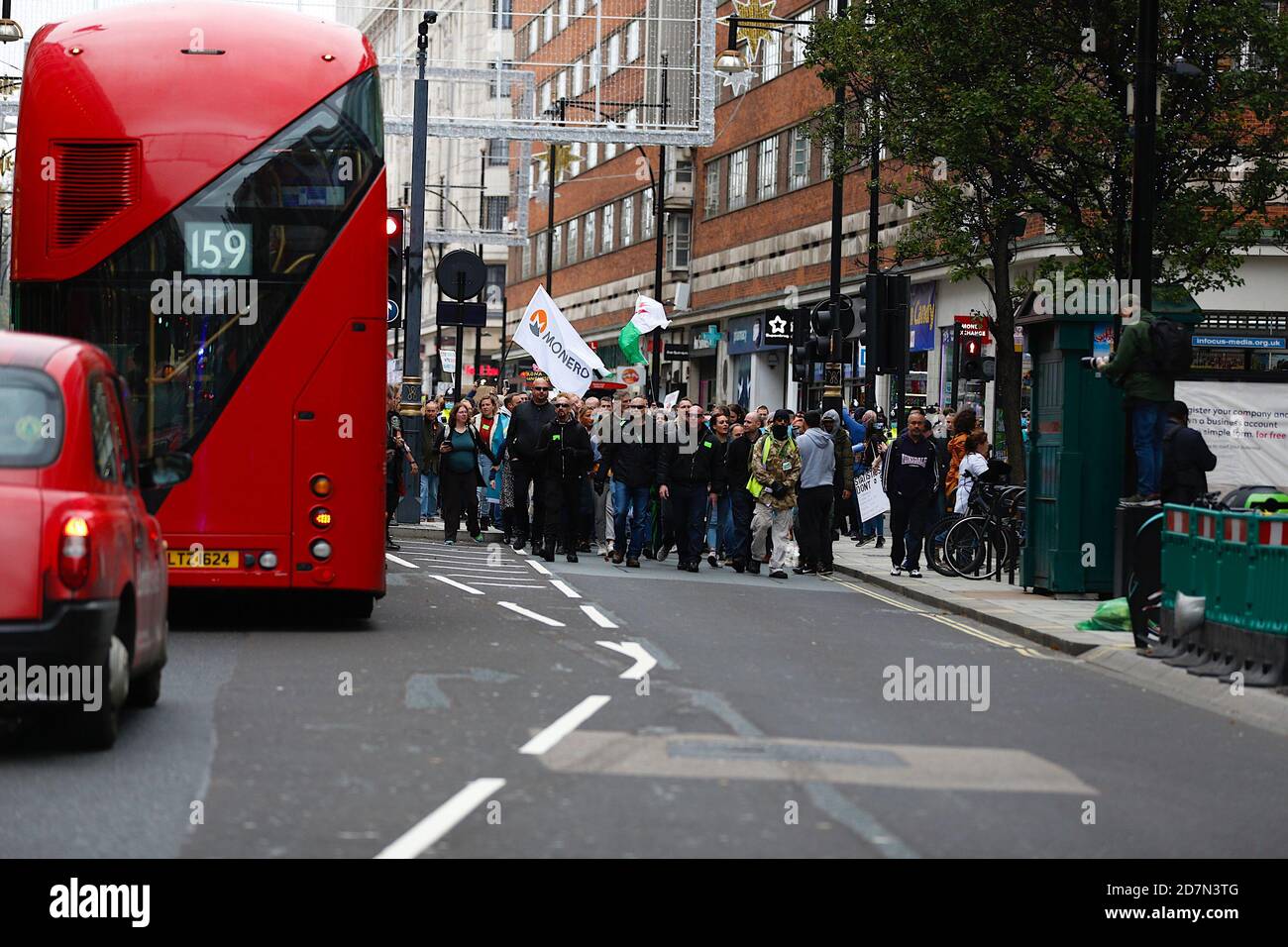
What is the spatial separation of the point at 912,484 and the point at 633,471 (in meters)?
3.11

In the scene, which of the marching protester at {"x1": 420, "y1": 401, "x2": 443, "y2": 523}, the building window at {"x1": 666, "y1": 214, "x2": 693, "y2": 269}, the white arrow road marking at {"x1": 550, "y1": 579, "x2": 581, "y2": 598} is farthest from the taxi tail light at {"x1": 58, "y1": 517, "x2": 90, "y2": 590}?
the building window at {"x1": 666, "y1": 214, "x2": 693, "y2": 269}

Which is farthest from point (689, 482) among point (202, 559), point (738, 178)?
point (738, 178)

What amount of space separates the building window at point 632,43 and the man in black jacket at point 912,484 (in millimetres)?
43116

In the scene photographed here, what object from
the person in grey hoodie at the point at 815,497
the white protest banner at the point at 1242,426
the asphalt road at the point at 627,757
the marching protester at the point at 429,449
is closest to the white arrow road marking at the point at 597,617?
the asphalt road at the point at 627,757

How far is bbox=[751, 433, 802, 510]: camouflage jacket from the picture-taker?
23250mm

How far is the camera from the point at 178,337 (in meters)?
14.4

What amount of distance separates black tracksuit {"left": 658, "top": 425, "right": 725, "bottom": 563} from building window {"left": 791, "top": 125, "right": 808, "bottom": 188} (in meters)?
29.9

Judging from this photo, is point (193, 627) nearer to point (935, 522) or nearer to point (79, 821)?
point (79, 821)

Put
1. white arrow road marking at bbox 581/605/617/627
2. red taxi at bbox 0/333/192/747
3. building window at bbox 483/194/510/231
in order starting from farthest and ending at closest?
building window at bbox 483/194/510/231 < white arrow road marking at bbox 581/605/617/627 < red taxi at bbox 0/333/192/747

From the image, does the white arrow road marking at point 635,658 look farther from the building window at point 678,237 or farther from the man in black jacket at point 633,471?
the building window at point 678,237

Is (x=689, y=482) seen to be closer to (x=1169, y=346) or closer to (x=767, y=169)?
(x=1169, y=346)

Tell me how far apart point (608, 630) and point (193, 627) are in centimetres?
292

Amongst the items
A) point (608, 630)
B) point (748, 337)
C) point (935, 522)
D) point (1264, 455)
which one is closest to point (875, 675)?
point (608, 630)

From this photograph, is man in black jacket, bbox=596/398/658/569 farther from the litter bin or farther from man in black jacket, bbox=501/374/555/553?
the litter bin
